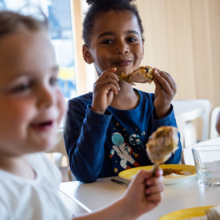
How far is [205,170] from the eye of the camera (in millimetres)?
988

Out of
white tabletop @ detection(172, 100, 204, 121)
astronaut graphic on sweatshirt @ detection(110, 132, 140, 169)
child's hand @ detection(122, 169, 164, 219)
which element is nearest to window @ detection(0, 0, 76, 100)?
white tabletop @ detection(172, 100, 204, 121)

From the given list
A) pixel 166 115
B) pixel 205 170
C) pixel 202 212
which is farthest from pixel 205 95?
pixel 202 212

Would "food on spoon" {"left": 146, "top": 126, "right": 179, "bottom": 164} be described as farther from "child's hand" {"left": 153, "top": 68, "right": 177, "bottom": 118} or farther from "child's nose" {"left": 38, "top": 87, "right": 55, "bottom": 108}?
"child's hand" {"left": 153, "top": 68, "right": 177, "bottom": 118}

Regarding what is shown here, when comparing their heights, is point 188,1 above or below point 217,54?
above

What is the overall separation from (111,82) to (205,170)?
444 mm

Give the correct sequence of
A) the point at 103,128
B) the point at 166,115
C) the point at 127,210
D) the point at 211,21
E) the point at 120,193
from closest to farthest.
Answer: the point at 127,210 → the point at 120,193 → the point at 103,128 → the point at 166,115 → the point at 211,21

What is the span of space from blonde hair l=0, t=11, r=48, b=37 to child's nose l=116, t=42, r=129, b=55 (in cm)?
77

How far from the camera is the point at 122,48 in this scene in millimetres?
1399

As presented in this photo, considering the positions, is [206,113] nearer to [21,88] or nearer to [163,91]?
[163,91]

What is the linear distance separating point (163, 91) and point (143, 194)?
69cm

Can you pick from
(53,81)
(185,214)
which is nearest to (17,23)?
(53,81)

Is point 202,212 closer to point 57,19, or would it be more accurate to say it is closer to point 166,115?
point 166,115

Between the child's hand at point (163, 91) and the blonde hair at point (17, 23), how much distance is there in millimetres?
738

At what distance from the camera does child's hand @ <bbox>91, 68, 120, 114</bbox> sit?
4.02 feet
